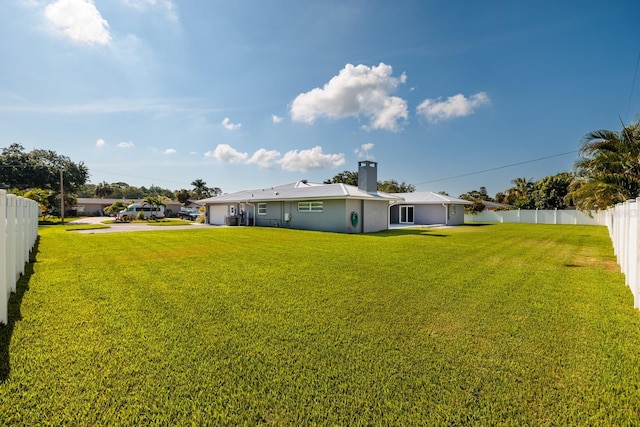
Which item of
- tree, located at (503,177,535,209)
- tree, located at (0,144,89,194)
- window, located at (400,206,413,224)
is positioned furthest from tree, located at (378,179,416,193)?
tree, located at (0,144,89,194)

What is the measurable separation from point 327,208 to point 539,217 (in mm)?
26262

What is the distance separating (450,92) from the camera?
20.3 m

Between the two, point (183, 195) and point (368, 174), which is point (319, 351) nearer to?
point (368, 174)

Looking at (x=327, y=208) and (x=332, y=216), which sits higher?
(x=327, y=208)

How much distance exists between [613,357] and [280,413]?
348cm

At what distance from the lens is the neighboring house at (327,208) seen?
1902 cm

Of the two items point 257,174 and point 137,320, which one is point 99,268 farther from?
point 257,174

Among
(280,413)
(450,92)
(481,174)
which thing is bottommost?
Answer: (280,413)

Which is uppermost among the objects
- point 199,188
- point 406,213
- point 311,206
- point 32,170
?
point 199,188

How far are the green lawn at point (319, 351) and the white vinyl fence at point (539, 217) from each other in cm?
3079

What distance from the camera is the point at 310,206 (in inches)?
824

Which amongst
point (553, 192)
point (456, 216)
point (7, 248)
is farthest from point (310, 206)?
point (553, 192)

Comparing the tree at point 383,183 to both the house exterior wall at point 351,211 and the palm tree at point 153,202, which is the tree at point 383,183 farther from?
the house exterior wall at point 351,211

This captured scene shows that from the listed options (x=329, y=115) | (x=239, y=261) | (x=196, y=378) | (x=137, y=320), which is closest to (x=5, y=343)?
(x=137, y=320)
